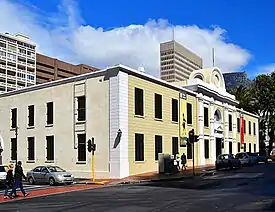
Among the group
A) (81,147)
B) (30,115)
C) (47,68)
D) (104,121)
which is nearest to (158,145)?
(104,121)

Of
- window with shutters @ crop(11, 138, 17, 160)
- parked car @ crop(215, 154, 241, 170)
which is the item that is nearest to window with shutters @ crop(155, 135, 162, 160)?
parked car @ crop(215, 154, 241, 170)

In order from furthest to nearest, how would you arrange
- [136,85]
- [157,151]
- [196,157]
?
[196,157] → [157,151] → [136,85]

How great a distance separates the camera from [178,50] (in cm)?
10869

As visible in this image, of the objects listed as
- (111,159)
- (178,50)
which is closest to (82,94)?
(111,159)

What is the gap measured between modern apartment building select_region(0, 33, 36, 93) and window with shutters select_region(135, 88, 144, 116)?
300ft

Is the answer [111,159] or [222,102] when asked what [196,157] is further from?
[111,159]

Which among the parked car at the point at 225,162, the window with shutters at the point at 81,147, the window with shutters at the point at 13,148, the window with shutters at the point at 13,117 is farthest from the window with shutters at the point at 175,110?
the window with shutters at the point at 13,148

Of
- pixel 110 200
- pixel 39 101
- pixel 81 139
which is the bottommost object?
pixel 110 200

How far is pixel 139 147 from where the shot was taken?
33.5 meters

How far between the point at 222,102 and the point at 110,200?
1537 inches

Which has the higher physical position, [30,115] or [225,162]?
[30,115]

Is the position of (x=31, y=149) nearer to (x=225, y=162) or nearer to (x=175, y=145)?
(x=175, y=145)

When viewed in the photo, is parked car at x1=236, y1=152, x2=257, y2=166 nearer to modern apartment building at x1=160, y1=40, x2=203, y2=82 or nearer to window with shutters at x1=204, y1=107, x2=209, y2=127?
window with shutters at x1=204, y1=107, x2=209, y2=127

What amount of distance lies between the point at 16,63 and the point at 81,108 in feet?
319
